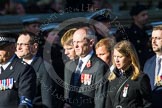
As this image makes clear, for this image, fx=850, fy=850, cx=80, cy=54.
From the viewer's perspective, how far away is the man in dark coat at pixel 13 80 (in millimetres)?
8805

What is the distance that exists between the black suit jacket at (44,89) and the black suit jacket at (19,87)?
0.53m

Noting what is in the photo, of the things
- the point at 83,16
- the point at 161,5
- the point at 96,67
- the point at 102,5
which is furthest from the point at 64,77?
the point at 161,5

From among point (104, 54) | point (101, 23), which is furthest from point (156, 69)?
point (101, 23)

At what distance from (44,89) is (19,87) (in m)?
0.69

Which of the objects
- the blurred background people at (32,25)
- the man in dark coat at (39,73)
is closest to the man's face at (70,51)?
the man in dark coat at (39,73)

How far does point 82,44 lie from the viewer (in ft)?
30.2

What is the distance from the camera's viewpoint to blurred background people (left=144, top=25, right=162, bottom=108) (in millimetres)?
9375

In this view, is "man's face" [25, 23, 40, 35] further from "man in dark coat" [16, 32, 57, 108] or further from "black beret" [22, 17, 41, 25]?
"man in dark coat" [16, 32, 57, 108]

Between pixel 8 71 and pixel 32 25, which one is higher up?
pixel 32 25

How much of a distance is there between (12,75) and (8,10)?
5.21m

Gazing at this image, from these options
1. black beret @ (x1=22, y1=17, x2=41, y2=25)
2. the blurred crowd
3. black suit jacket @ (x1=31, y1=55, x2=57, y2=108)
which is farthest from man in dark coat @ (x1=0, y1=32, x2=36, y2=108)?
the blurred crowd

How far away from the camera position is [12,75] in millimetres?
9000

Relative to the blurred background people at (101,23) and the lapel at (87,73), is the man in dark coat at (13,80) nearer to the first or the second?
the lapel at (87,73)

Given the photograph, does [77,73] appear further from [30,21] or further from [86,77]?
[30,21]
